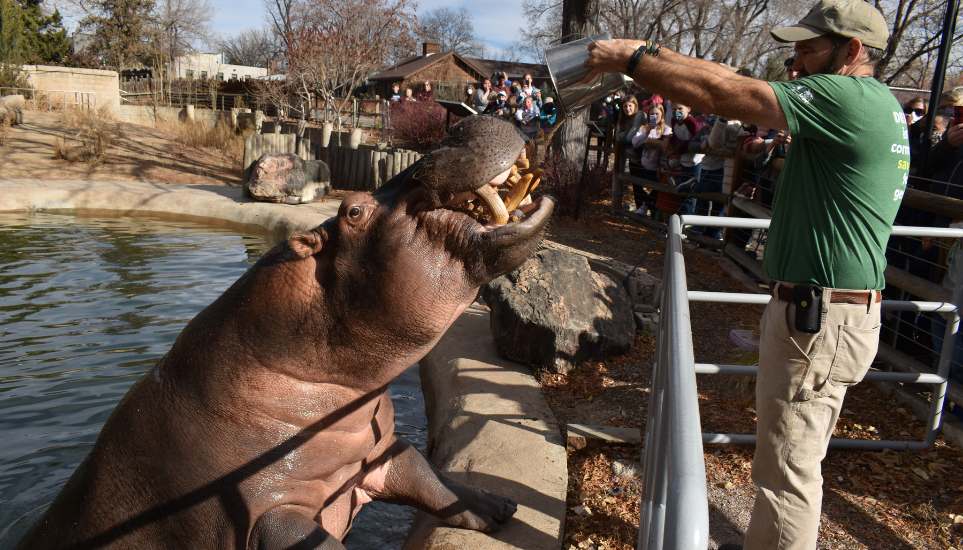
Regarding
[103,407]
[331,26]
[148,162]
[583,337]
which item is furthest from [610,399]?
[331,26]

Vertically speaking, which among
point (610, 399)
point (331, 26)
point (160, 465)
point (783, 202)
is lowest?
point (610, 399)

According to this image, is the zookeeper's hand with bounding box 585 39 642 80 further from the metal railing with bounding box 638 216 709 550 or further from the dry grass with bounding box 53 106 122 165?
the dry grass with bounding box 53 106 122 165

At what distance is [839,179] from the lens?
94.3 inches

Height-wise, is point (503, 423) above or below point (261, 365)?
below

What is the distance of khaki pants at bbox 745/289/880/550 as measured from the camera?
251 centimetres

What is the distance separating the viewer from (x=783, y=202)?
8.60 ft

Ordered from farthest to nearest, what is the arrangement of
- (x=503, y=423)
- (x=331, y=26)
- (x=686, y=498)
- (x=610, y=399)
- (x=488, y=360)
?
(x=331, y=26) → (x=488, y=360) → (x=610, y=399) → (x=503, y=423) → (x=686, y=498)

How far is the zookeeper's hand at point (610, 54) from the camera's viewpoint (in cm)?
239

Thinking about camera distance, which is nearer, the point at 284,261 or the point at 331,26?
the point at 284,261

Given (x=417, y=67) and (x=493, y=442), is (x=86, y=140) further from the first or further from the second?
(x=417, y=67)

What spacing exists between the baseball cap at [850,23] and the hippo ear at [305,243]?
1651 mm

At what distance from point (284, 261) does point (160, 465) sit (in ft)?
2.62

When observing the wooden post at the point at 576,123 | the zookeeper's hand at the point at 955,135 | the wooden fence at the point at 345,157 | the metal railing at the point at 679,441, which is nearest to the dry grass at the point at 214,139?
the wooden fence at the point at 345,157

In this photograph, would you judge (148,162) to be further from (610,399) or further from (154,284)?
(610,399)
